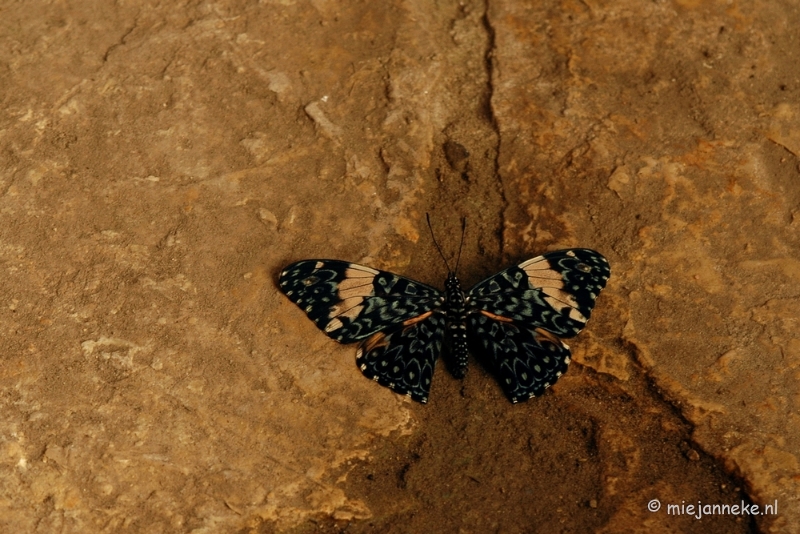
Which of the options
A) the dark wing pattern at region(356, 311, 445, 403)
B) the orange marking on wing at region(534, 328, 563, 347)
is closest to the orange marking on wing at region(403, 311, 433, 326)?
the dark wing pattern at region(356, 311, 445, 403)

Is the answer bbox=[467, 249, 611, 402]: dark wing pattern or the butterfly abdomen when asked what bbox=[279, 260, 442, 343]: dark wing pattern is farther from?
bbox=[467, 249, 611, 402]: dark wing pattern

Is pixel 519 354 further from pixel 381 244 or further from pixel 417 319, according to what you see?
pixel 381 244

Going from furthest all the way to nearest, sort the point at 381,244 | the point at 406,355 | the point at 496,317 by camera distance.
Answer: the point at 381,244 → the point at 496,317 → the point at 406,355

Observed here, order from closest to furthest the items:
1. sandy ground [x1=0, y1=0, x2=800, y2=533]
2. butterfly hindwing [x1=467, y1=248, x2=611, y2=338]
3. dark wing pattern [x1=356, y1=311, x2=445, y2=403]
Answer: sandy ground [x1=0, y1=0, x2=800, y2=533] < dark wing pattern [x1=356, y1=311, x2=445, y2=403] < butterfly hindwing [x1=467, y1=248, x2=611, y2=338]

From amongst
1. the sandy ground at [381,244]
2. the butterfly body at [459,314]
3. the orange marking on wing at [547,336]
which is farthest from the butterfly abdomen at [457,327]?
the orange marking on wing at [547,336]

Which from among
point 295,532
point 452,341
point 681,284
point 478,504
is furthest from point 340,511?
point 681,284

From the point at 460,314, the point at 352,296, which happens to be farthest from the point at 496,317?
the point at 352,296

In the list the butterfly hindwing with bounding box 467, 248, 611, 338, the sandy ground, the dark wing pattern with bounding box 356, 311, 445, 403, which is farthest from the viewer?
the butterfly hindwing with bounding box 467, 248, 611, 338

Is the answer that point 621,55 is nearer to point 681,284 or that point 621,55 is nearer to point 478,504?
point 681,284
